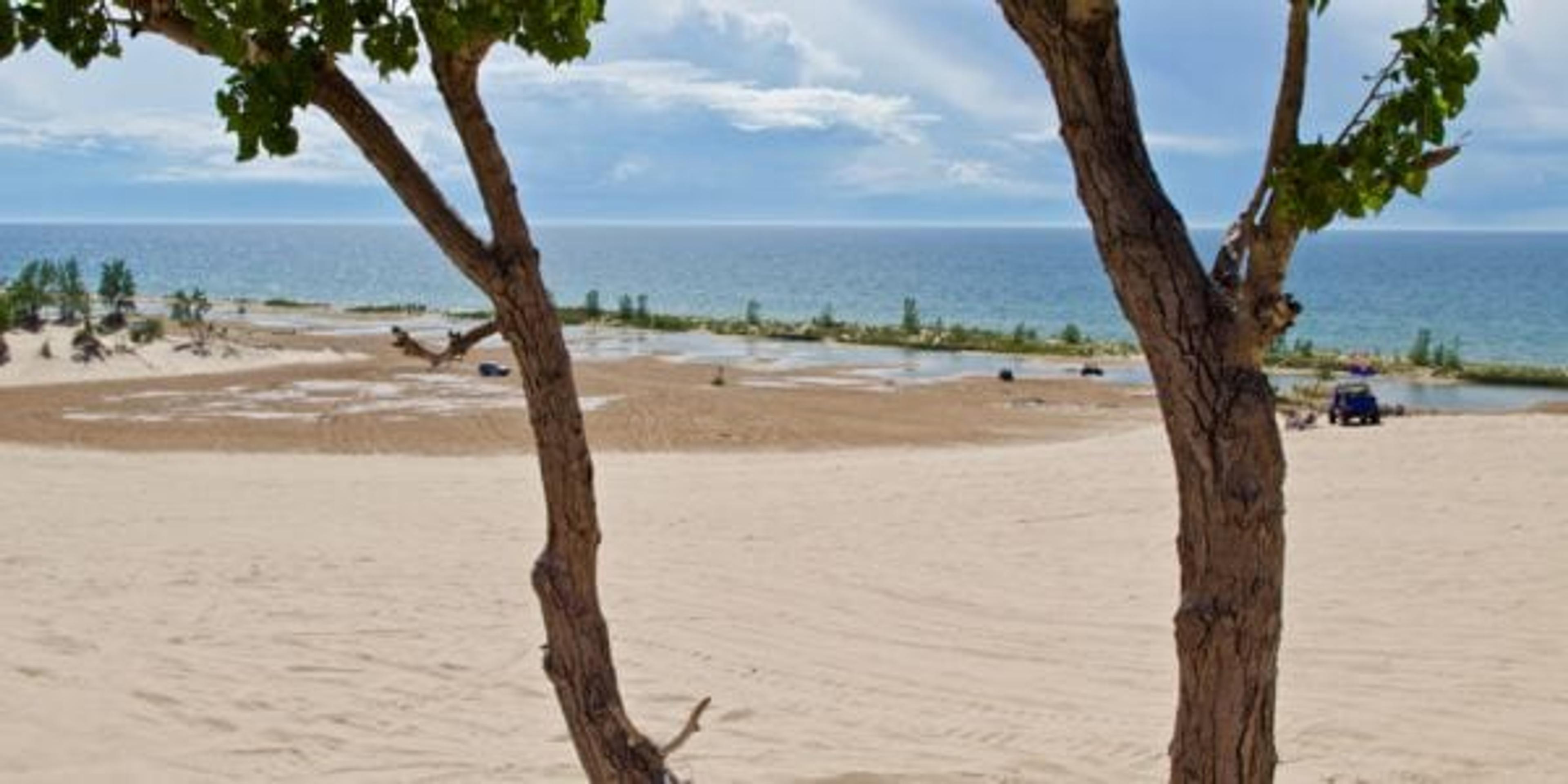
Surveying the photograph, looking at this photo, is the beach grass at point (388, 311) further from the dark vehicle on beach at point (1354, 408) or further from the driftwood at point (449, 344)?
the driftwood at point (449, 344)

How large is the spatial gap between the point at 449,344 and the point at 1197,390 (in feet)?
5.91

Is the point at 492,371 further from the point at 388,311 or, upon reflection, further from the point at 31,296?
the point at 388,311

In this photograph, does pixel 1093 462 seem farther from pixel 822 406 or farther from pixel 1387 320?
pixel 1387 320

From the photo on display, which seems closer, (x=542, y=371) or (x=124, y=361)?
(x=542, y=371)

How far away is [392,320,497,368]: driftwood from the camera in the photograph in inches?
142

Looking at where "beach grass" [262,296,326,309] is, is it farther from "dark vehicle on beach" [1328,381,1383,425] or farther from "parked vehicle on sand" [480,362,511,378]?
"dark vehicle on beach" [1328,381,1383,425]

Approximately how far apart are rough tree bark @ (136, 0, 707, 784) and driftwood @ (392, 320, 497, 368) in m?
0.09

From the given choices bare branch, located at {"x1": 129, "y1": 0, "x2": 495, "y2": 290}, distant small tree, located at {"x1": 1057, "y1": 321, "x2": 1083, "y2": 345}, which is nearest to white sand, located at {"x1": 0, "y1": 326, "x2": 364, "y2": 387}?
distant small tree, located at {"x1": 1057, "y1": 321, "x2": 1083, "y2": 345}

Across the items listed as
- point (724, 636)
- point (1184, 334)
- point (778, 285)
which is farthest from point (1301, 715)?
point (778, 285)

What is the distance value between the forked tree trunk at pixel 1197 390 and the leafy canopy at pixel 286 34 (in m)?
1.10

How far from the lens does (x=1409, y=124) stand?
260 centimetres

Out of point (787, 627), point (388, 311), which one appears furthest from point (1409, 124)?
point (388, 311)

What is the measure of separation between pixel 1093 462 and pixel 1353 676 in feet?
32.2

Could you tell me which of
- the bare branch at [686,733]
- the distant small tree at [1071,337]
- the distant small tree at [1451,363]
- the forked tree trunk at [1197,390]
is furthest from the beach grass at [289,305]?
the forked tree trunk at [1197,390]
